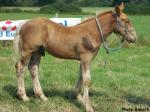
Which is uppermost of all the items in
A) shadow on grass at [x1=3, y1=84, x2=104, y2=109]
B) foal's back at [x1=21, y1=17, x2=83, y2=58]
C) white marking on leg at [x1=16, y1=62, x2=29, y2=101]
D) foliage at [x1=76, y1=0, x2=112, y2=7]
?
foal's back at [x1=21, y1=17, x2=83, y2=58]

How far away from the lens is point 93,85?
11172 millimetres

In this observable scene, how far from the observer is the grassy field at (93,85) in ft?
29.5

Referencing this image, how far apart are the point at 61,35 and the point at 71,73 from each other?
3899mm

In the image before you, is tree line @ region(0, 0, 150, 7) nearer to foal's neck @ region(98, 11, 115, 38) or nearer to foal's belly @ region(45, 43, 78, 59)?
foal's neck @ region(98, 11, 115, 38)

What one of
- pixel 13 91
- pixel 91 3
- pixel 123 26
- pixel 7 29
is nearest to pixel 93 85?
pixel 13 91

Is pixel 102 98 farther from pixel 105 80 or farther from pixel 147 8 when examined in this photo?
pixel 147 8

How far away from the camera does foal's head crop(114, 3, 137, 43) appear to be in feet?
28.5

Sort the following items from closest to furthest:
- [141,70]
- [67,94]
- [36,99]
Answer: [36,99] < [67,94] < [141,70]

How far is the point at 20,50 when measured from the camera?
9.19 metres

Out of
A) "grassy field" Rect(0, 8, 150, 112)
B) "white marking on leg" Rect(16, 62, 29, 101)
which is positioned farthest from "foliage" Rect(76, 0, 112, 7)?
"white marking on leg" Rect(16, 62, 29, 101)

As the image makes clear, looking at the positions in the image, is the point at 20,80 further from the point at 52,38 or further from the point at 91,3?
the point at 91,3

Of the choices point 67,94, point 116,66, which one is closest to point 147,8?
point 116,66

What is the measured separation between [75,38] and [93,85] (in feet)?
8.94

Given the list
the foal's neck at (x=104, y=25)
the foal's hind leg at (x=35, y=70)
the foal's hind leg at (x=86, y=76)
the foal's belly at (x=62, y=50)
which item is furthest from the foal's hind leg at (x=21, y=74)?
the foal's neck at (x=104, y=25)
